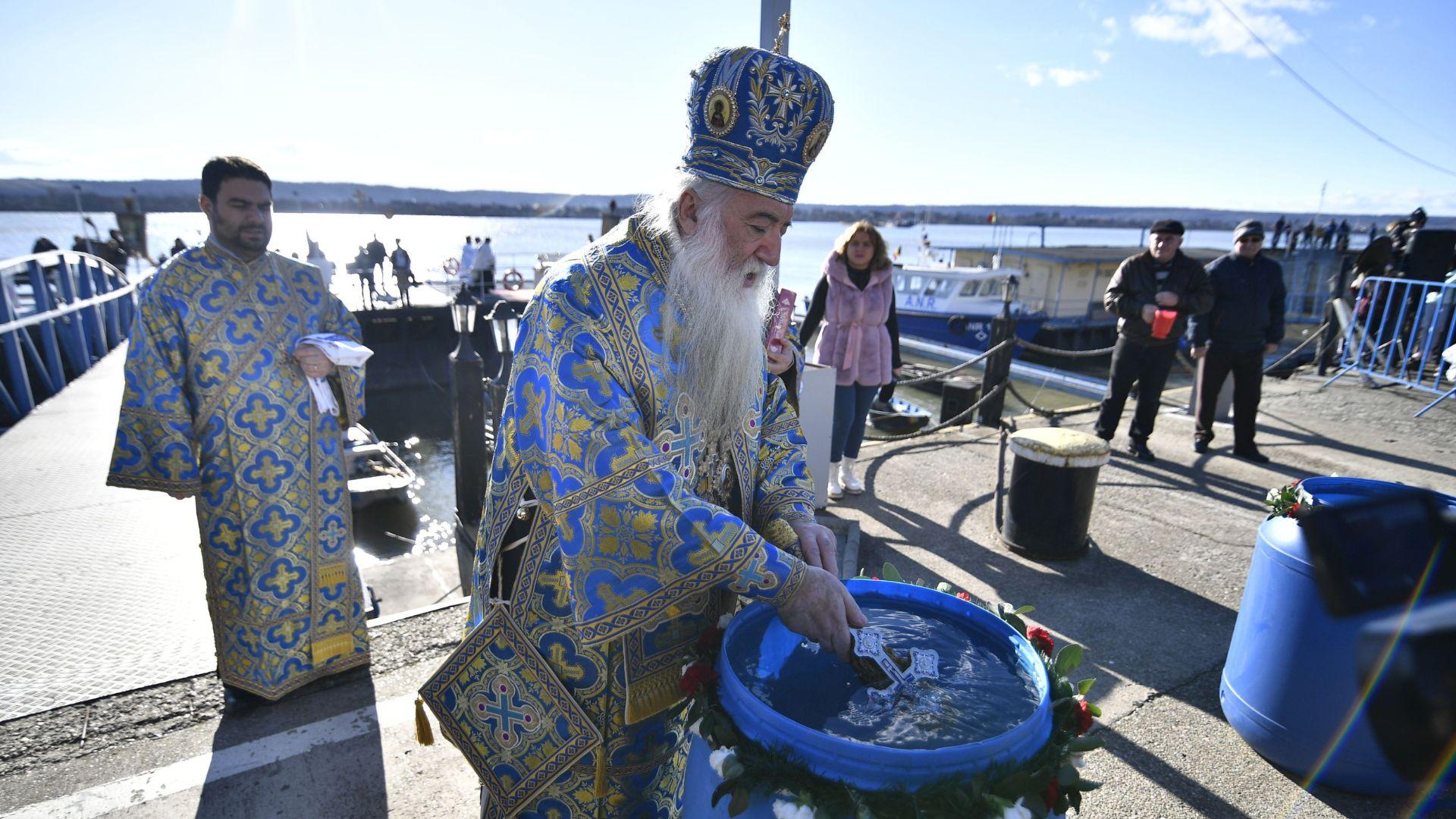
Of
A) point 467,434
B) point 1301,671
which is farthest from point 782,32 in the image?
point 467,434

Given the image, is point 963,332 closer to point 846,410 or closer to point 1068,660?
point 846,410

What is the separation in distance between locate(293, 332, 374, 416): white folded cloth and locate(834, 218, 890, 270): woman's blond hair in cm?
316

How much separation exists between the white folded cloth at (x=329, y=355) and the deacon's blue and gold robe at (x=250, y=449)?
47 millimetres

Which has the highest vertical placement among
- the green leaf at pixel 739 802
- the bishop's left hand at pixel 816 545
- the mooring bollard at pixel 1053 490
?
the bishop's left hand at pixel 816 545

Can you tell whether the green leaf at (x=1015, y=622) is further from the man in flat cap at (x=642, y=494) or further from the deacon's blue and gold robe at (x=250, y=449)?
the deacon's blue and gold robe at (x=250, y=449)

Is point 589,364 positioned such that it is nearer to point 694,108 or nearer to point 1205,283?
point 694,108

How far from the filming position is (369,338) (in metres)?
19.9

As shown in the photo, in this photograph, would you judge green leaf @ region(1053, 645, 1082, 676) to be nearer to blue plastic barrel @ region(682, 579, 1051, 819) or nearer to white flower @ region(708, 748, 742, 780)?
blue plastic barrel @ region(682, 579, 1051, 819)

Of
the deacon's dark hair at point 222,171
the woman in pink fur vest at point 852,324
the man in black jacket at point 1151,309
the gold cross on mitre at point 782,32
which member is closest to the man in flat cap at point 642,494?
the gold cross on mitre at point 782,32

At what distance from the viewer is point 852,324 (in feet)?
16.6

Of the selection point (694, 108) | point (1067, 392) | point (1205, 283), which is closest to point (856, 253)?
point (1205, 283)

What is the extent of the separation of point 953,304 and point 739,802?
25.1m

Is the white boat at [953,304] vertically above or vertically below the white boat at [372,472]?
above

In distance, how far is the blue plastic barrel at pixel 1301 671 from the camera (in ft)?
7.55
